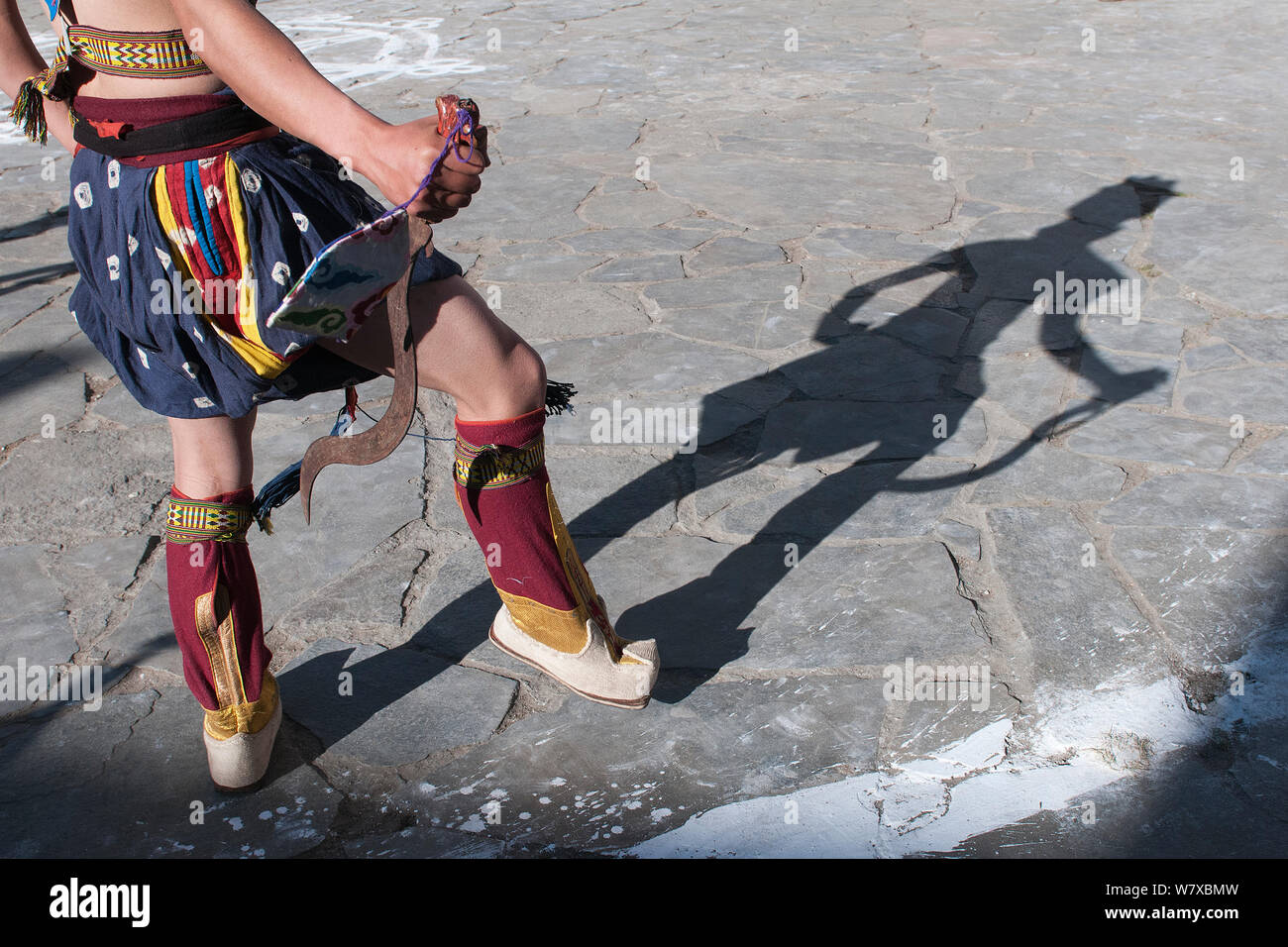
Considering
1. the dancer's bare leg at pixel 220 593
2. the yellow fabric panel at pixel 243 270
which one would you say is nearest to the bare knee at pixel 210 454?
the dancer's bare leg at pixel 220 593

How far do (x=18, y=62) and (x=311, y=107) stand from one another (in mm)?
748

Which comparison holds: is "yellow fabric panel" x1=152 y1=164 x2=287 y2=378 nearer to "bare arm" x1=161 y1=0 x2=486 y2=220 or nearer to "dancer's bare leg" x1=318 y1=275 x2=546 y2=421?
"dancer's bare leg" x1=318 y1=275 x2=546 y2=421

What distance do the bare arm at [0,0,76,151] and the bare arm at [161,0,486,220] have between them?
55 centimetres

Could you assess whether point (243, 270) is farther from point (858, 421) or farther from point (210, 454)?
point (858, 421)

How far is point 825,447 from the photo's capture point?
300 cm

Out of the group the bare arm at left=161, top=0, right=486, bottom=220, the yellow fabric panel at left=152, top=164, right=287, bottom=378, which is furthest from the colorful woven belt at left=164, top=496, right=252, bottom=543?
the bare arm at left=161, top=0, right=486, bottom=220

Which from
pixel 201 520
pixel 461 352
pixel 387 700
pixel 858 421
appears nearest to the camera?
pixel 461 352

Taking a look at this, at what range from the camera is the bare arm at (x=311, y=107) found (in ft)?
4.34

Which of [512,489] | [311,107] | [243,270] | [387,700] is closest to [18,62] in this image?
[243,270]

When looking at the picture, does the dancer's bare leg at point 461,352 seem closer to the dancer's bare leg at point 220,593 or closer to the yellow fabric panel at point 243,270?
the yellow fabric panel at point 243,270

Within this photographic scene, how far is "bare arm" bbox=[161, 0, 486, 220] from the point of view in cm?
132

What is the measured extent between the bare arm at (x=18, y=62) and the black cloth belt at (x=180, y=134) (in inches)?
9.8

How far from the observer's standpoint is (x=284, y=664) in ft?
7.45
